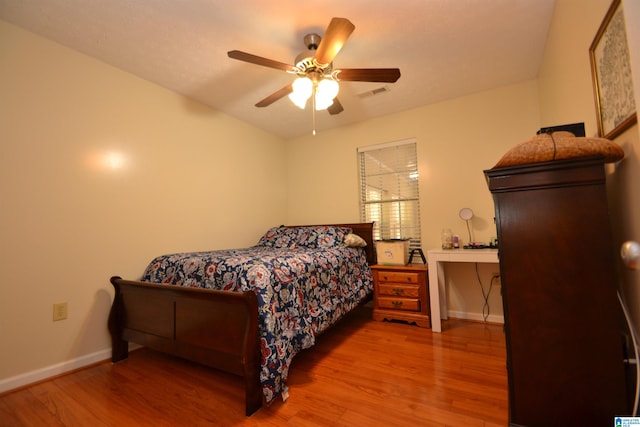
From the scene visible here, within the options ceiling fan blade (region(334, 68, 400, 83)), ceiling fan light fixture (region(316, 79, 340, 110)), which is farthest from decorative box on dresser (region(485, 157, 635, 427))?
ceiling fan light fixture (region(316, 79, 340, 110))

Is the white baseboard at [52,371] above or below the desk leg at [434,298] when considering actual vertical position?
below

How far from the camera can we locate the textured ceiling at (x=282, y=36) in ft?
5.69

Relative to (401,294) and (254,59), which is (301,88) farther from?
(401,294)

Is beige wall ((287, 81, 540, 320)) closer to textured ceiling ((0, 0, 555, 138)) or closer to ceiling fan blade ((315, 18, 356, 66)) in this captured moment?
textured ceiling ((0, 0, 555, 138))

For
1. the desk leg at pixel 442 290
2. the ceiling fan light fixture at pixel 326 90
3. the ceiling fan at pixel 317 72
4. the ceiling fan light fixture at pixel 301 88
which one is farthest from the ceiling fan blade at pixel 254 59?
the desk leg at pixel 442 290

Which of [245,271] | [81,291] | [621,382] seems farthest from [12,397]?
[621,382]

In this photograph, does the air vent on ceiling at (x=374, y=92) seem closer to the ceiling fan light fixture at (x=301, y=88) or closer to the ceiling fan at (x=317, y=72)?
the ceiling fan at (x=317, y=72)

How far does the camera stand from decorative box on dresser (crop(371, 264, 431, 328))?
265 centimetres

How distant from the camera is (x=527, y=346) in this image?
3.50ft

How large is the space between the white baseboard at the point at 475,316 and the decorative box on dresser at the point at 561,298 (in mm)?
1784

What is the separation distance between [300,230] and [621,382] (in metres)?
2.75

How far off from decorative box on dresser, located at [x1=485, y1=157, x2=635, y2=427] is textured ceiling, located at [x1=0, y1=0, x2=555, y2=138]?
4.59 ft

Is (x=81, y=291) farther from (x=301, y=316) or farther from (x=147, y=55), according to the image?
(x=147, y=55)

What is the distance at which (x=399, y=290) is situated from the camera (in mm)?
2752
